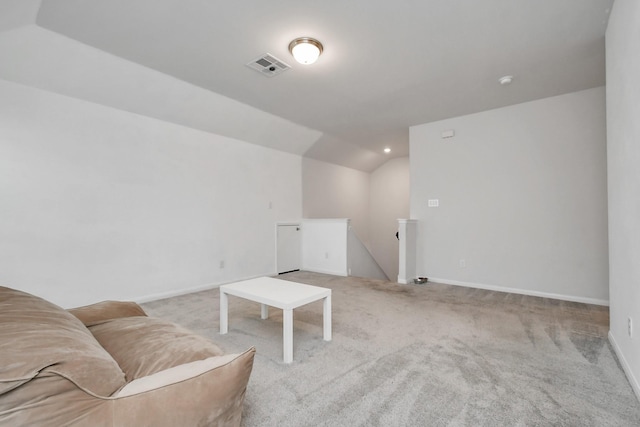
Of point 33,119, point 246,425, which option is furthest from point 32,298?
point 33,119

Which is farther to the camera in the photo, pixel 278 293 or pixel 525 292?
pixel 525 292

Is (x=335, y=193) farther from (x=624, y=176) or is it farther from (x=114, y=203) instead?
(x=624, y=176)

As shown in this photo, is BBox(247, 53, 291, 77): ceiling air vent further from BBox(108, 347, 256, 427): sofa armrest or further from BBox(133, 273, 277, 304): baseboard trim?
BBox(133, 273, 277, 304): baseboard trim

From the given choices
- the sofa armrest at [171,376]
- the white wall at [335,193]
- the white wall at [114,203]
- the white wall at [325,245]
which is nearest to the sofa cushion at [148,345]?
the sofa armrest at [171,376]

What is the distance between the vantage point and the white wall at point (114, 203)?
2912mm

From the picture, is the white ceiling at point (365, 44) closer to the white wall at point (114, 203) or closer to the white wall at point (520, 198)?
the white wall at point (520, 198)

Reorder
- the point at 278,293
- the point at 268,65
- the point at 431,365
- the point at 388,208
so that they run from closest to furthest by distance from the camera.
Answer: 1. the point at 431,365
2. the point at 278,293
3. the point at 268,65
4. the point at 388,208

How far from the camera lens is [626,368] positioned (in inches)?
76.7

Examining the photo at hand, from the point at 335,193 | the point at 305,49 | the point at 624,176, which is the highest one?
the point at 305,49

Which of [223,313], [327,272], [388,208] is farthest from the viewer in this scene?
[388,208]

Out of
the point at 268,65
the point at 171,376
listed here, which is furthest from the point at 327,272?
the point at 171,376

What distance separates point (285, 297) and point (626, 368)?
2.35 m

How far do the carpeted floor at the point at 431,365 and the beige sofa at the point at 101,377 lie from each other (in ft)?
1.85

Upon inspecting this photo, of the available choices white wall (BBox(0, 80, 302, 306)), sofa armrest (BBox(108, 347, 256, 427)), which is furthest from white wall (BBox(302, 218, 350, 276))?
sofa armrest (BBox(108, 347, 256, 427))
